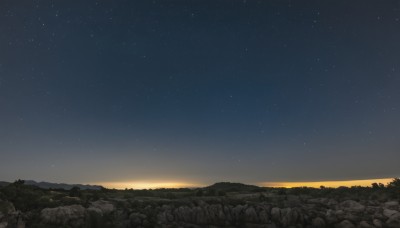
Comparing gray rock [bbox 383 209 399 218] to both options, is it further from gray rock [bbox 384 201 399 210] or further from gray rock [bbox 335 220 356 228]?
gray rock [bbox 335 220 356 228]

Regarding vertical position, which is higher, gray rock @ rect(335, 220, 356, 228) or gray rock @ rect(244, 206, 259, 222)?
gray rock @ rect(244, 206, 259, 222)

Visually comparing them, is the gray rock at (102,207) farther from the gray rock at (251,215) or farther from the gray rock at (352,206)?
the gray rock at (352,206)

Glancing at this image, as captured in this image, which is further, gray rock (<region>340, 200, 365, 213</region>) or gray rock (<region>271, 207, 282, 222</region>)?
gray rock (<region>340, 200, 365, 213</region>)

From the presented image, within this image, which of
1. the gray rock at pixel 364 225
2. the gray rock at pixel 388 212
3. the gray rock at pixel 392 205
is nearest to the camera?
the gray rock at pixel 364 225

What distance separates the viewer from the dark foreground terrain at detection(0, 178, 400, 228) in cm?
2750

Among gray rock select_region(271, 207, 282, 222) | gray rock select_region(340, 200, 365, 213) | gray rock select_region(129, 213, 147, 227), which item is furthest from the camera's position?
gray rock select_region(340, 200, 365, 213)

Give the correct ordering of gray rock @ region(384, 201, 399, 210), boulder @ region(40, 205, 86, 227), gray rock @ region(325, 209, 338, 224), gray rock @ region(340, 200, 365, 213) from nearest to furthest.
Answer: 1. boulder @ region(40, 205, 86, 227)
2. gray rock @ region(325, 209, 338, 224)
3. gray rock @ region(384, 201, 399, 210)
4. gray rock @ region(340, 200, 365, 213)

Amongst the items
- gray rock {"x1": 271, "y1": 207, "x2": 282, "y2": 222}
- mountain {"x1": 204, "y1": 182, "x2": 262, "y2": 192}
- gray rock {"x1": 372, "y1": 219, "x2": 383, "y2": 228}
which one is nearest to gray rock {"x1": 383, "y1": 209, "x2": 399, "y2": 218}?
gray rock {"x1": 372, "y1": 219, "x2": 383, "y2": 228}

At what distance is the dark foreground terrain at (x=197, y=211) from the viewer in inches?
1083

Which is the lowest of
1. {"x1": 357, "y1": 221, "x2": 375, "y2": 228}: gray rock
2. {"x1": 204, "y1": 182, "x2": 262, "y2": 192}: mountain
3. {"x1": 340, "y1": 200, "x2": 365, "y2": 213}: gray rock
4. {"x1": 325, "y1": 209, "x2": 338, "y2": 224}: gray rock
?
{"x1": 357, "y1": 221, "x2": 375, "y2": 228}: gray rock

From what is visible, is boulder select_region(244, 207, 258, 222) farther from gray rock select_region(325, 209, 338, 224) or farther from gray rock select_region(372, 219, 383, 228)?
gray rock select_region(372, 219, 383, 228)

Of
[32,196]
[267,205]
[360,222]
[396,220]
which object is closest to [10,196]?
[32,196]

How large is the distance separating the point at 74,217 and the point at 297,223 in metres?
19.0

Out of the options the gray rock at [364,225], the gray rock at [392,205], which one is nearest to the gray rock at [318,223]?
the gray rock at [364,225]
